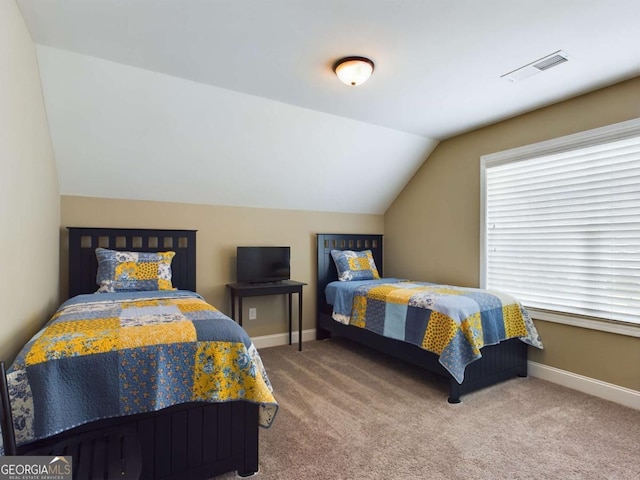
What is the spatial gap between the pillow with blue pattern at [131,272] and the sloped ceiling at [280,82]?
0.64 m

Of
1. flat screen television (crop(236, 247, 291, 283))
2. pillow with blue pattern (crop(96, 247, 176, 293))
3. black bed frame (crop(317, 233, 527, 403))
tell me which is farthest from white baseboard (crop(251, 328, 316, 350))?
pillow with blue pattern (crop(96, 247, 176, 293))

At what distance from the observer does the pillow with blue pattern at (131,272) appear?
2854 millimetres

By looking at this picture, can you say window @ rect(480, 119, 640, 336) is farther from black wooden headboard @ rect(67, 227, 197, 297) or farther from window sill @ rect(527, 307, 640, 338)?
black wooden headboard @ rect(67, 227, 197, 297)

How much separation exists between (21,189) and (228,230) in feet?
6.65

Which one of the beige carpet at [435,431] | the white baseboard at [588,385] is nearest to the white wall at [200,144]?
the beige carpet at [435,431]

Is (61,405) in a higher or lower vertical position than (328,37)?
lower

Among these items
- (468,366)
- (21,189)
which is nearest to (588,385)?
(468,366)

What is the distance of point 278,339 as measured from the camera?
13.2 ft

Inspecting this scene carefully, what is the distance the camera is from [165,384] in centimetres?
160

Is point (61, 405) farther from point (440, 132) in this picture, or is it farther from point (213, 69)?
point (440, 132)

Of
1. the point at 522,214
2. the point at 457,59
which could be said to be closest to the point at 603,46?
the point at 457,59

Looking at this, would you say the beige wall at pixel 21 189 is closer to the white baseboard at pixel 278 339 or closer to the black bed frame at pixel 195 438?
the black bed frame at pixel 195 438

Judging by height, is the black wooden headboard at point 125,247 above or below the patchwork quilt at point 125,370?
above

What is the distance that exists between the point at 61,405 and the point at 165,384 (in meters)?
0.38
